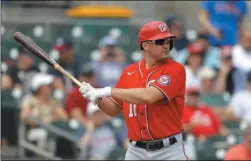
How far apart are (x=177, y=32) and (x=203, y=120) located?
8.37 feet

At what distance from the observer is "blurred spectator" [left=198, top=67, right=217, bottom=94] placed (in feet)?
35.0

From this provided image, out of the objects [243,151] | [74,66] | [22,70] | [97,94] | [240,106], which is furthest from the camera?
[74,66]

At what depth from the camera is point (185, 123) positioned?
9305 mm

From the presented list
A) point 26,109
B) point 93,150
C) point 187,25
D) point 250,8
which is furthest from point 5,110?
point 250,8

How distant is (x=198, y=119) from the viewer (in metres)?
9.39

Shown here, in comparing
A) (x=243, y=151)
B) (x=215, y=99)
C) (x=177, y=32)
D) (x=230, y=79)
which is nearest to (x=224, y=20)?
(x=177, y=32)

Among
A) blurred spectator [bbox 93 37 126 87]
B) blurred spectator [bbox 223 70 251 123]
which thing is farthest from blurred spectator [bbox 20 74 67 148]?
blurred spectator [bbox 223 70 251 123]

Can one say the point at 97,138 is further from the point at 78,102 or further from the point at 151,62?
the point at 151,62

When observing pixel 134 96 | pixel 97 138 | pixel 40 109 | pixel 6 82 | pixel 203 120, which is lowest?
pixel 97 138

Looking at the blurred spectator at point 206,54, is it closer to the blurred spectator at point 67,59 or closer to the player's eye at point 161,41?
the blurred spectator at point 67,59

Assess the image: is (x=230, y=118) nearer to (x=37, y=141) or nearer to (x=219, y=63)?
(x=219, y=63)

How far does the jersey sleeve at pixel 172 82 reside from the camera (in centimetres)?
596

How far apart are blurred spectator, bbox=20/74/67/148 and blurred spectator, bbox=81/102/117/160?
51 cm

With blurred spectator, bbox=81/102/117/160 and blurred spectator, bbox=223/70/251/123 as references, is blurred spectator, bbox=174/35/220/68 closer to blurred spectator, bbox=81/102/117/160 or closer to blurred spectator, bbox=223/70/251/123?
blurred spectator, bbox=223/70/251/123
